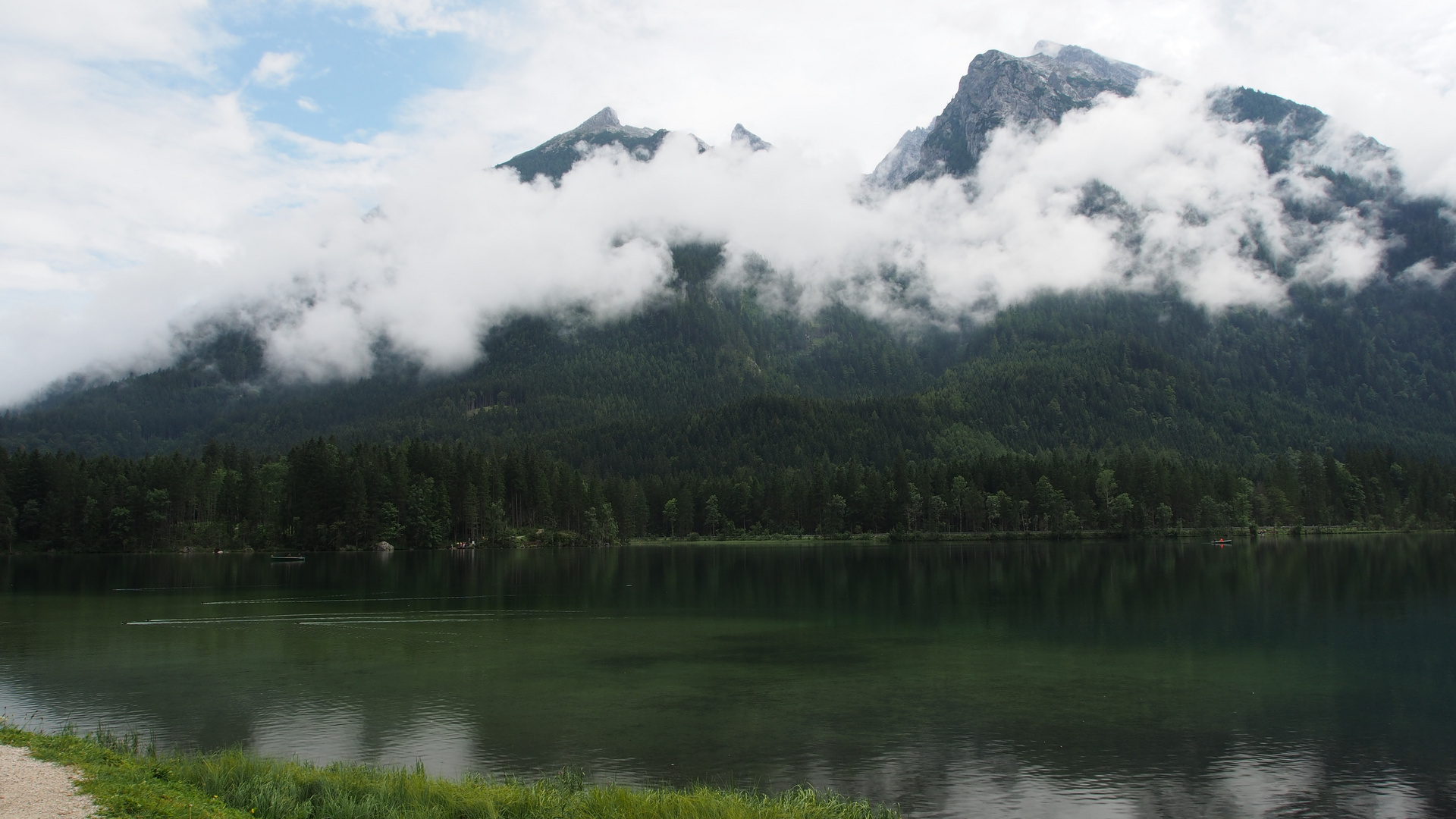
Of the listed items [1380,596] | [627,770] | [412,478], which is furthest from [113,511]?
[1380,596]

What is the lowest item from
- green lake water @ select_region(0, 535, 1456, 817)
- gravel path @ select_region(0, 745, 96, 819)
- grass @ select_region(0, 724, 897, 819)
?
green lake water @ select_region(0, 535, 1456, 817)

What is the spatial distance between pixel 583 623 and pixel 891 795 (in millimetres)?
35220

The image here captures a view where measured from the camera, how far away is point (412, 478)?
509 ft

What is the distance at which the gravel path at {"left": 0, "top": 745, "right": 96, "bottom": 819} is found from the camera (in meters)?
14.5

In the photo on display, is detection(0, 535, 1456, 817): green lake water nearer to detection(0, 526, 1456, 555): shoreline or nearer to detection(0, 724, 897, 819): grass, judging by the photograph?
detection(0, 724, 897, 819): grass

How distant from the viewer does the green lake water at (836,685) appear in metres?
23.5

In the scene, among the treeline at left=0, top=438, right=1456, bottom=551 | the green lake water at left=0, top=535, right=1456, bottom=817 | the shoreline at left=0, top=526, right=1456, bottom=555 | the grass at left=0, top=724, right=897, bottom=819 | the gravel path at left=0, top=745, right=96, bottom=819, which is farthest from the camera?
the shoreline at left=0, top=526, right=1456, bottom=555

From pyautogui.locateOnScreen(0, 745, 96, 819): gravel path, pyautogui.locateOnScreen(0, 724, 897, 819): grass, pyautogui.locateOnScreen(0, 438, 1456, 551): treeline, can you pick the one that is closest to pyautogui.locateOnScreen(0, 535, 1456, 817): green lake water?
pyautogui.locateOnScreen(0, 724, 897, 819): grass

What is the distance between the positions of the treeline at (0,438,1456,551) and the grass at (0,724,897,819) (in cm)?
13316

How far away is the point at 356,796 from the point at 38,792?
17.5 ft

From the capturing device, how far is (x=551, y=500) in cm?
17175

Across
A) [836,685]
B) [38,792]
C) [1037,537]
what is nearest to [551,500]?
[1037,537]

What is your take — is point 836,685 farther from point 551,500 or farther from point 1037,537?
point 1037,537

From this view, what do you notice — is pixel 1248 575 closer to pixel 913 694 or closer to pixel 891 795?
pixel 913 694
